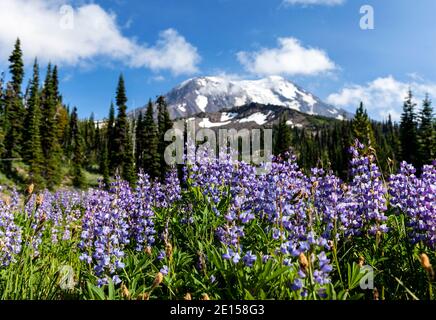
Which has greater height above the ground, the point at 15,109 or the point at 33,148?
the point at 15,109

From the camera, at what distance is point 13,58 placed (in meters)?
59.1

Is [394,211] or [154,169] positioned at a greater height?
[154,169]

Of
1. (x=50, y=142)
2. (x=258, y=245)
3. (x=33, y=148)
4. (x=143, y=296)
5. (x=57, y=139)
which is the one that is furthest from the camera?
(x=57, y=139)

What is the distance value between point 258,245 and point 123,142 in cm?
5488

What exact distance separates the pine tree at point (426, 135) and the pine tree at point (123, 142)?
39.1 meters

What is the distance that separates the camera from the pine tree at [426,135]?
4638 centimetres

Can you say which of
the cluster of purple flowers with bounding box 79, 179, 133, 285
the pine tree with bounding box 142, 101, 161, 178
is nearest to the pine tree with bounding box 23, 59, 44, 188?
the pine tree with bounding box 142, 101, 161, 178

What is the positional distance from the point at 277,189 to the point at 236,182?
175cm

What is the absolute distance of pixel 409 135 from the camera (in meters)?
53.6

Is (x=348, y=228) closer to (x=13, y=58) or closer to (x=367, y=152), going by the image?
(x=367, y=152)

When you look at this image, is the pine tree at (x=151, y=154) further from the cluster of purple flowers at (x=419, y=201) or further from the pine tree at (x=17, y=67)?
the cluster of purple flowers at (x=419, y=201)

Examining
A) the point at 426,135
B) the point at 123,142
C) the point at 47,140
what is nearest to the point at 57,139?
the point at 47,140

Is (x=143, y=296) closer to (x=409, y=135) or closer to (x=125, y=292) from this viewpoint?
(x=125, y=292)

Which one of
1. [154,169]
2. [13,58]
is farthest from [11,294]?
[13,58]
